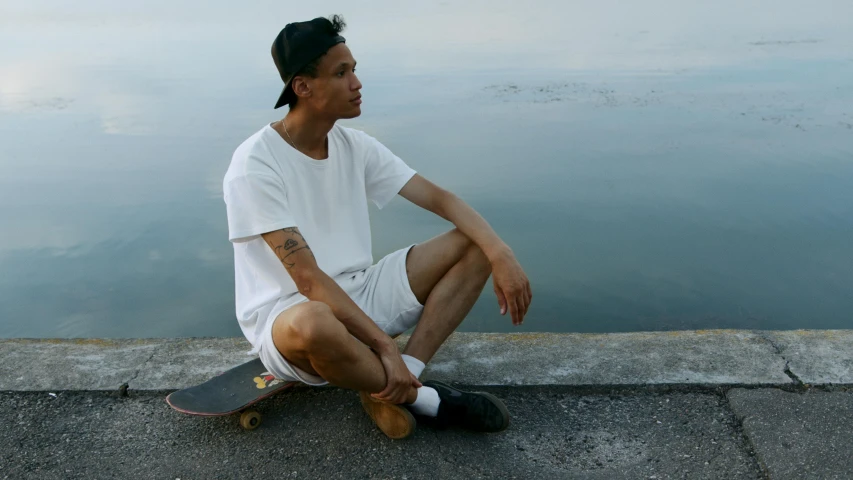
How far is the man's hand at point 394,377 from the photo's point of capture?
254 cm

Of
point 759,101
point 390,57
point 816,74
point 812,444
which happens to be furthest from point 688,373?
point 390,57

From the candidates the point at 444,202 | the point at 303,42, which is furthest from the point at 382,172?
the point at 303,42

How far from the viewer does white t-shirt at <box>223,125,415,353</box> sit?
259 centimetres

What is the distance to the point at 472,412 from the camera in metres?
2.63

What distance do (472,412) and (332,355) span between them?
55cm

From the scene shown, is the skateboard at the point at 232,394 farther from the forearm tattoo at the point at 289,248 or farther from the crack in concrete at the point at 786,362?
the crack in concrete at the point at 786,362

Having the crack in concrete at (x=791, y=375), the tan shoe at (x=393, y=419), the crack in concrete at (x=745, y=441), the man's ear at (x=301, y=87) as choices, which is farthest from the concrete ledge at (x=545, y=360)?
the man's ear at (x=301, y=87)

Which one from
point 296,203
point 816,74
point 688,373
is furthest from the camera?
point 816,74

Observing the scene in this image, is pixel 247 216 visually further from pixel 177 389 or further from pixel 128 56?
pixel 128 56

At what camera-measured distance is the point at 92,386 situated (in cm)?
307

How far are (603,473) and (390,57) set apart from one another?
405 inches

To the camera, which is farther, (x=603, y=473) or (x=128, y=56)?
(x=128, y=56)

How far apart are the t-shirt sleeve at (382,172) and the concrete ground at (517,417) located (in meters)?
0.72

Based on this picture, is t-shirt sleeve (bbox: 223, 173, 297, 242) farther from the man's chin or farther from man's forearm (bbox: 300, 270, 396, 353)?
the man's chin
